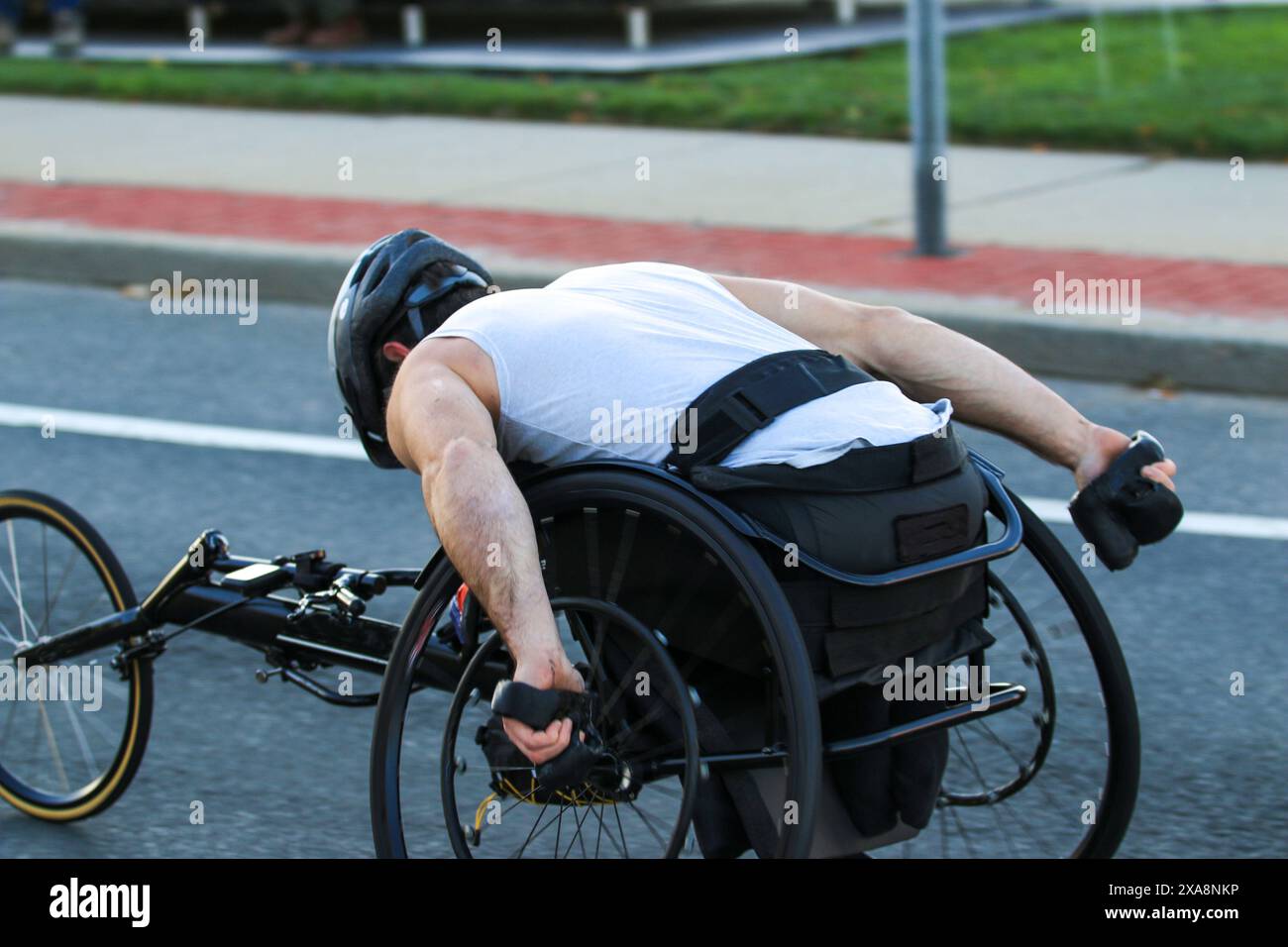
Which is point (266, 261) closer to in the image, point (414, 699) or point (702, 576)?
point (414, 699)

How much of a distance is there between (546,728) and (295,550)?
105 inches

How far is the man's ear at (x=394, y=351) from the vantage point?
349cm

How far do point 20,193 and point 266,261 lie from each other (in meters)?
2.32

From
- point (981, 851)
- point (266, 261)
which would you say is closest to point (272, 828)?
point (981, 851)

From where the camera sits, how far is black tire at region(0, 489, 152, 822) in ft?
13.1

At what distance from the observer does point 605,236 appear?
8.74 meters

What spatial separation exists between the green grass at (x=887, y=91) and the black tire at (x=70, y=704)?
756 cm

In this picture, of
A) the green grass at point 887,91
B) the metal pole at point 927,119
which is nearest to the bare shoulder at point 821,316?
the metal pole at point 927,119

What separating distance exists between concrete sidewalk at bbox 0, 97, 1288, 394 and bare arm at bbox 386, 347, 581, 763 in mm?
4387

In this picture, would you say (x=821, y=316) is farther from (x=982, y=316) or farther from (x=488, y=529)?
(x=982, y=316)

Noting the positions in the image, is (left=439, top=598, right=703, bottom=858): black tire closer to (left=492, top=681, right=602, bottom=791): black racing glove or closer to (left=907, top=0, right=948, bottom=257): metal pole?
(left=492, top=681, right=602, bottom=791): black racing glove

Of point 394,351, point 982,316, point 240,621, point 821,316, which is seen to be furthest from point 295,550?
point 982,316

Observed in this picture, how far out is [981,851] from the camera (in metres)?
3.71

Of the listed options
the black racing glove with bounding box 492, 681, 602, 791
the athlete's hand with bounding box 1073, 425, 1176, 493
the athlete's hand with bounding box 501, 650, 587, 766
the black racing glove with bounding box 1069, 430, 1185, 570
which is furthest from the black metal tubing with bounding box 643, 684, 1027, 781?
the athlete's hand with bounding box 1073, 425, 1176, 493
